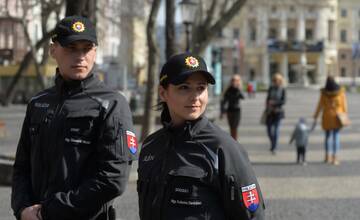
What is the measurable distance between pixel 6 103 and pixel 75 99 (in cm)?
3758

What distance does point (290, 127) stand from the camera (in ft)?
77.9

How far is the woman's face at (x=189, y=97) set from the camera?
311cm

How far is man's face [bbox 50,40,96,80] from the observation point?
3.59 metres

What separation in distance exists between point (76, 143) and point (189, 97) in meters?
0.69

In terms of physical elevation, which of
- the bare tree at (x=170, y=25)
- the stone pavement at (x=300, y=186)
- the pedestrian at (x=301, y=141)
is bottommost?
the stone pavement at (x=300, y=186)

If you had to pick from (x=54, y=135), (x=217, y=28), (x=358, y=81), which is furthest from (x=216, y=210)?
(x=358, y=81)

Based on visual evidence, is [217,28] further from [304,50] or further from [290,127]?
[304,50]

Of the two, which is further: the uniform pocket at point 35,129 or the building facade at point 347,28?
the building facade at point 347,28

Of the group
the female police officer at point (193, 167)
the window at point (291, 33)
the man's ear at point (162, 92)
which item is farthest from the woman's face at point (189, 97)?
the window at point (291, 33)

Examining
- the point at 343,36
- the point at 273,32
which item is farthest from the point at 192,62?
the point at 343,36

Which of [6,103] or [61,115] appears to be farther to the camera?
[6,103]

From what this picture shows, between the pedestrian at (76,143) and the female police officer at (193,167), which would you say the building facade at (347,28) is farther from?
the female police officer at (193,167)

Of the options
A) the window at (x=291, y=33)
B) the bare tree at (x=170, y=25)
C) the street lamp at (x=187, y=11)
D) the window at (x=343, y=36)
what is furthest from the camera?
the window at (x=343, y=36)

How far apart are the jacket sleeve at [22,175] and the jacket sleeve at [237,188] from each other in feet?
3.67
